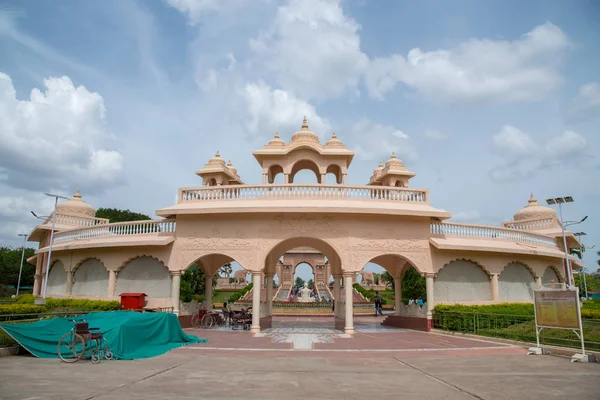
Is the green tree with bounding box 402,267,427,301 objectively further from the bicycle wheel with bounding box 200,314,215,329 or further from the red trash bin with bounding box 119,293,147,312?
the red trash bin with bounding box 119,293,147,312

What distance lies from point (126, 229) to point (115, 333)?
908 cm

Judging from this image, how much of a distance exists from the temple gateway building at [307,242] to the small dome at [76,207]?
4.97 m

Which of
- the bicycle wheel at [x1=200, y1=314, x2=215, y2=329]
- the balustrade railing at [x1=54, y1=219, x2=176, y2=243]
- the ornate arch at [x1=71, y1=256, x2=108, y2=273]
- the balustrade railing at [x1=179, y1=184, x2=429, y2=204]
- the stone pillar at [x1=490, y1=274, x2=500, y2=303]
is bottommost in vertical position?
the bicycle wheel at [x1=200, y1=314, x2=215, y2=329]

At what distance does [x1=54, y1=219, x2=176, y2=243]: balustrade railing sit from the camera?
17.6 meters

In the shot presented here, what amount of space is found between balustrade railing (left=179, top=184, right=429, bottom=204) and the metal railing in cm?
458

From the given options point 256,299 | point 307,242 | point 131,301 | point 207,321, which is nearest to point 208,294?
point 207,321

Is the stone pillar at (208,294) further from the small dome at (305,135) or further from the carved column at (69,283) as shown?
the small dome at (305,135)

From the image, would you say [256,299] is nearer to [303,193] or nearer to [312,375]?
[303,193]

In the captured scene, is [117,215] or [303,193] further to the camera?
[117,215]

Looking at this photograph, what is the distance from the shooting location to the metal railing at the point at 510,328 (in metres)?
11.7

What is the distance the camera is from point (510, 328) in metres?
14.1

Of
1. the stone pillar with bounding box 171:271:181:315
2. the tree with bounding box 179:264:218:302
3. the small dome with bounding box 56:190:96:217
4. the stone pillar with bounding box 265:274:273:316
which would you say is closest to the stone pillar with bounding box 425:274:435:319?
the stone pillar with bounding box 265:274:273:316

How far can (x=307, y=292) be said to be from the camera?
36.9 metres

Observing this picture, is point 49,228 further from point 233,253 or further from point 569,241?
point 569,241
